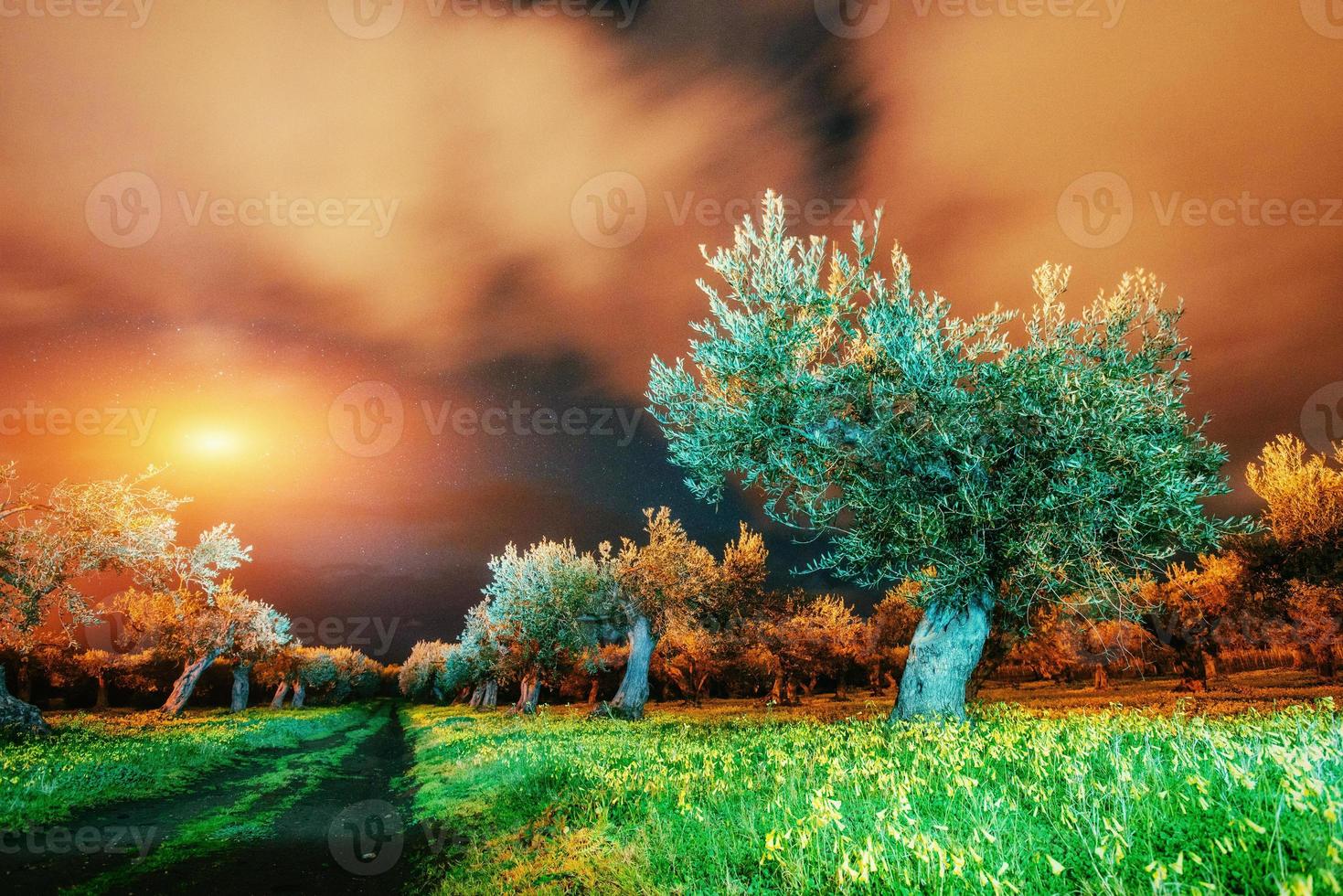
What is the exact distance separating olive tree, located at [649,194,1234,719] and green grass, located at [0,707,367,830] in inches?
711

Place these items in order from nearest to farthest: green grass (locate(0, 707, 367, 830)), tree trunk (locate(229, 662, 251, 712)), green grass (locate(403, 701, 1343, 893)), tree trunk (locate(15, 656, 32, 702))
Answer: green grass (locate(403, 701, 1343, 893)) → green grass (locate(0, 707, 367, 830)) → tree trunk (locate(229, 662, 251, 712)) → tree trunk (locate(15, 656, 32, 702))

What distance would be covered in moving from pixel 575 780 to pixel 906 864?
8847 mm

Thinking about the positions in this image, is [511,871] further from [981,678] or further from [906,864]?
[981,678]

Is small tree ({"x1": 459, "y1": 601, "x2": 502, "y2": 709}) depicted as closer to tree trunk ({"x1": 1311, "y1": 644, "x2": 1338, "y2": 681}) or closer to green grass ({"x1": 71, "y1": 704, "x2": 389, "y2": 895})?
green grass ({"x1": 71, "y1": 704, "x2": 389, "y2": 895})

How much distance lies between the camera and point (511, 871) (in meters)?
8.68

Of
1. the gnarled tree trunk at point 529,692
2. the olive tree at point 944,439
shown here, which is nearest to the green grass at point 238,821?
the olive tree at point 944,439

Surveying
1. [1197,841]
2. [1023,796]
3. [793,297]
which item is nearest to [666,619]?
[793,297]

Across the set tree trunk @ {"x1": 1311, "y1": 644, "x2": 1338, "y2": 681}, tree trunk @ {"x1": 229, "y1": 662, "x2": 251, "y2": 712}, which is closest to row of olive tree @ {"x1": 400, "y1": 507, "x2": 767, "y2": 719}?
tree trunk @ {"x1": 1311, "y1": 644, "x2": 1338, "y2": 681}

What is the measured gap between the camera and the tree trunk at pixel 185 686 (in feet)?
147

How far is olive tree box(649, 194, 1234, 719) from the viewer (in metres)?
14.5

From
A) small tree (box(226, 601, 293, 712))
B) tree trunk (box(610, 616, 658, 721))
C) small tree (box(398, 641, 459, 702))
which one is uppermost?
small tree (box(226, 601, 293, 712))

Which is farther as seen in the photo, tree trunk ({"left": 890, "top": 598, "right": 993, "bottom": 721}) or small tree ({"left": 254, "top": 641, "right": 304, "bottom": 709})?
small tree ({"left": 254, "top": 641, "right": 304, "bottom": 709})

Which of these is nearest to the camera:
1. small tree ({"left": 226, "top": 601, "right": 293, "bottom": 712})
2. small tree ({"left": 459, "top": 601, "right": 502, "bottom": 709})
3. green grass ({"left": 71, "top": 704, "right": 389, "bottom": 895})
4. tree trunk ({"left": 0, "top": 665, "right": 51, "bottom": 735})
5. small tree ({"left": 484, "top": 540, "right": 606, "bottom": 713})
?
green grass ({"left": 71, "top": 704, "right": 389, "bottom": 895})

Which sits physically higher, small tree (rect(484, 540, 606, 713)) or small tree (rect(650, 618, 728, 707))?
small tree (rect(484, 540, 606, 713))
